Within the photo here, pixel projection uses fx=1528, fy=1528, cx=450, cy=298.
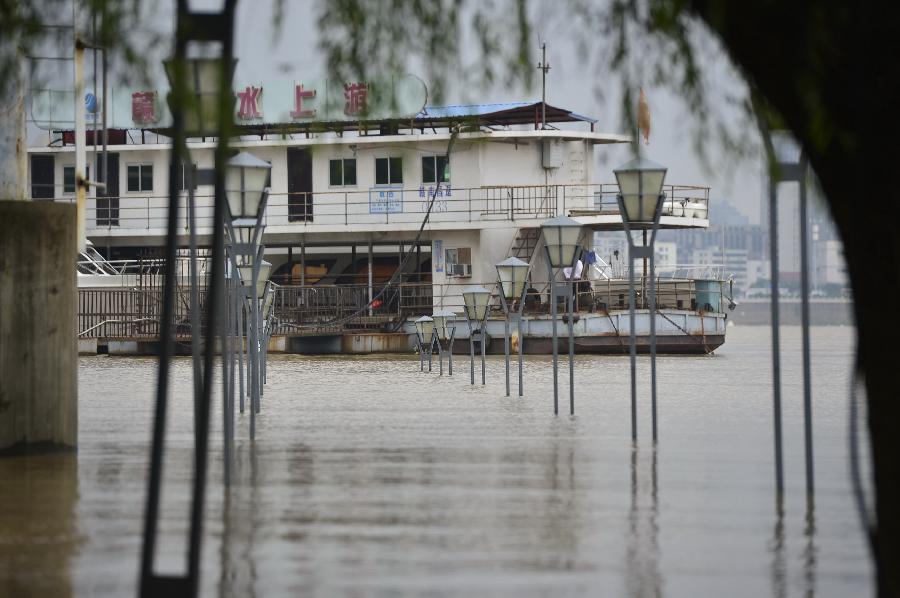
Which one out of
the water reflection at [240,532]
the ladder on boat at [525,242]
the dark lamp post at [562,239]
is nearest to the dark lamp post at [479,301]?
the dark lamp post at [562,239]

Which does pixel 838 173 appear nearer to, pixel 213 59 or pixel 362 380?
pixel 213 59

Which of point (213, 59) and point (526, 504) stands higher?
point (213, 59)

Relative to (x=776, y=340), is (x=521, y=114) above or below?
above

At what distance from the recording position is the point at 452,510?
8.48 meters

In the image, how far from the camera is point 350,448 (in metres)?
12.4

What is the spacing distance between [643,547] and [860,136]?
3.11 metres

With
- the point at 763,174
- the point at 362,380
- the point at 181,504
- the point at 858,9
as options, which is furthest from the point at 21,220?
the point at 362,380

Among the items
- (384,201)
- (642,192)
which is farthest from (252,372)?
(384,201)

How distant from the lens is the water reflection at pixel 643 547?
625 centimetres

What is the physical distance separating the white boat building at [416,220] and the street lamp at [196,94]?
102 ft

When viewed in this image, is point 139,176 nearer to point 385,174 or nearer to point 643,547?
point 385,174

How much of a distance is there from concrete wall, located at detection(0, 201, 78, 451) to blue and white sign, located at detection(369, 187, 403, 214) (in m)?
29.9

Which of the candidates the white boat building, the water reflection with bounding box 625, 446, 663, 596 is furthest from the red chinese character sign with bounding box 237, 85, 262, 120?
the water reflection with bounding box 625, 446, 663, 596

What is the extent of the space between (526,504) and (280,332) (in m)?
32.4
